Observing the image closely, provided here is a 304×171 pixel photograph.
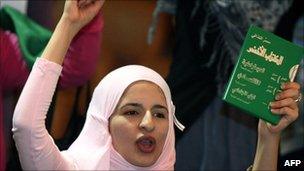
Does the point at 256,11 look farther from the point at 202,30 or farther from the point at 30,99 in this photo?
the point at 30,99

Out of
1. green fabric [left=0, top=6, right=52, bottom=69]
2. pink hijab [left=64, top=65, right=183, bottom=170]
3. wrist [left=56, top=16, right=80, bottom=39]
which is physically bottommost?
pink hijab [left=64, top=65, right=183, bottom=170]

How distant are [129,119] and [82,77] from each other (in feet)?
1.09

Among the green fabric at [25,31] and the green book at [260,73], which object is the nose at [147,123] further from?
the green fabric at [25,31]

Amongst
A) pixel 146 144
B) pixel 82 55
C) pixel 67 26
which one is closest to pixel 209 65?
pixel 82 55

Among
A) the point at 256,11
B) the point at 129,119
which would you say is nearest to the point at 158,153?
the point at 129,119

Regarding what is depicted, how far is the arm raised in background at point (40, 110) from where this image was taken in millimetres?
1040

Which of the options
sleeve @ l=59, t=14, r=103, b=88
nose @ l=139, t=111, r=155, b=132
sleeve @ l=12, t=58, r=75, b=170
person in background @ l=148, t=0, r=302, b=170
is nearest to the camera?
sleeve @ l=12, t=58, r=75, b=170

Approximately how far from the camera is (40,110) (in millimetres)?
1058

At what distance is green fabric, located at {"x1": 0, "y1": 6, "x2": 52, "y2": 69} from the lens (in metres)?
1.45

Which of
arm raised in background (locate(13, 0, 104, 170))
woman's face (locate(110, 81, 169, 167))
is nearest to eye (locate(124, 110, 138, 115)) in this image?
woman's face (locate(110, 81, 169, 167))

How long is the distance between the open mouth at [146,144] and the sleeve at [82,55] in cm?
34

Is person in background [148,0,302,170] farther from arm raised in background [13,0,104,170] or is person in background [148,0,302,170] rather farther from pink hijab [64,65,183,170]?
arm raised in background [13,0,104,170]

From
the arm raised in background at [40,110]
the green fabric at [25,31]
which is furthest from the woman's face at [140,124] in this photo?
the green fabric at [25,31]

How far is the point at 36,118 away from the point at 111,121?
221 mm
